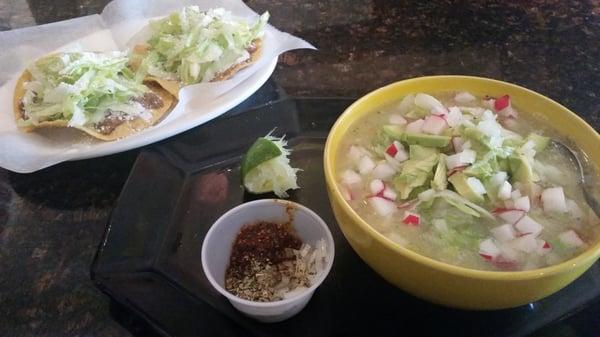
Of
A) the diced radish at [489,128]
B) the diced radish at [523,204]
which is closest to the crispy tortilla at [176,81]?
the diced radish at [489,128]

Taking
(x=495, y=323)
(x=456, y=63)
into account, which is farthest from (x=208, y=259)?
(x=456, y=63)

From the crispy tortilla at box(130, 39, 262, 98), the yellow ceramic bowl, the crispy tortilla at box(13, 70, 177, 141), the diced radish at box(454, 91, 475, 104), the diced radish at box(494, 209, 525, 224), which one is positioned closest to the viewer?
the yellow ceramic bowl

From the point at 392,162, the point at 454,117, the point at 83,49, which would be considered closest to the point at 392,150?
the point at 392,162

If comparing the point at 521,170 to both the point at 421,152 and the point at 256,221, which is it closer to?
the point at 421,152

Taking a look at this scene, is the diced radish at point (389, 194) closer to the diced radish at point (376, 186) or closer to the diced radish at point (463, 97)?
the diced radish at point (376, 186)

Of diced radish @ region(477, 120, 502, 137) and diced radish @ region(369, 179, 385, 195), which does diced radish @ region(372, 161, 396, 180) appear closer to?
diced radish @ region(369, 179, 385, 195)

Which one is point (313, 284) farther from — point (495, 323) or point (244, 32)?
point (244, 32)

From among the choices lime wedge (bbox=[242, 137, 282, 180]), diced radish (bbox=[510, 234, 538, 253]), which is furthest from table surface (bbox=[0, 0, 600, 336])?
diced radish (bbox=[510, 234, 538, 253])
